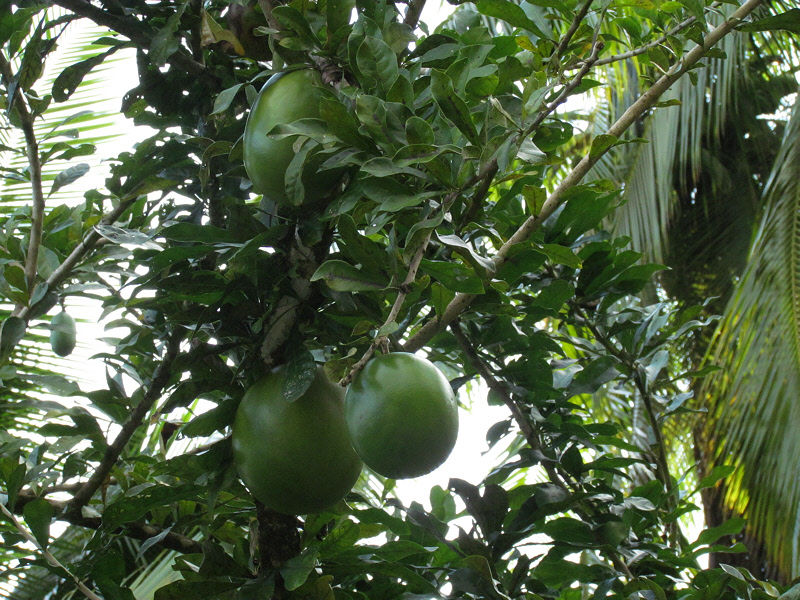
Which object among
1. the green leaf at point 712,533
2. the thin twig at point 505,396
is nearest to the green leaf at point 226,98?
the thin twig at point 505,396

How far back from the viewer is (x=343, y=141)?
1.79 ft

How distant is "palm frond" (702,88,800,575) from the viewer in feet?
8.53

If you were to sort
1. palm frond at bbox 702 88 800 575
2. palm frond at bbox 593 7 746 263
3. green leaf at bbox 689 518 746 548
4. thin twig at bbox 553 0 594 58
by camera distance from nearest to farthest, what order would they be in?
thin twig at bbox 553 0 594 58, green leaf at bbox 689 518 746 548, palm frond at bbox 702 88 800 575, palm frond at bbox 593 7 746 263

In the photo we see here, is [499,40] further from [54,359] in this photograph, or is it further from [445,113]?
[54,359]

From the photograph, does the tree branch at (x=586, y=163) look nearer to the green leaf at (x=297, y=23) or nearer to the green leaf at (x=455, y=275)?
the green leaf at (x=455, y=275)

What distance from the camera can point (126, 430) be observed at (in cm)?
80

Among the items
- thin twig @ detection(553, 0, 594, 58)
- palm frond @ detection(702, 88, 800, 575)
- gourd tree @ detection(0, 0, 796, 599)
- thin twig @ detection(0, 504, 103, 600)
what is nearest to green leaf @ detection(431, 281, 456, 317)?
gourd tree @ detection(0, 0, 796, 599)

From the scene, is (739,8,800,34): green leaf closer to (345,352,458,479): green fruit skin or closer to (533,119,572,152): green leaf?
(533,119,572,152): green leaf

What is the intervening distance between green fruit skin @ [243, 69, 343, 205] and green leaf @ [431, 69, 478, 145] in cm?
12

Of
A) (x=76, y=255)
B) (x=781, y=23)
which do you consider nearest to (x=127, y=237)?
(x=76, y=255)

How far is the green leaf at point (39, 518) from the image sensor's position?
703 millimetres

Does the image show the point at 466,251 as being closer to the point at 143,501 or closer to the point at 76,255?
the point at 143,501

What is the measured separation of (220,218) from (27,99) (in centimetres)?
35

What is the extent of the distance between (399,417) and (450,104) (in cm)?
25
